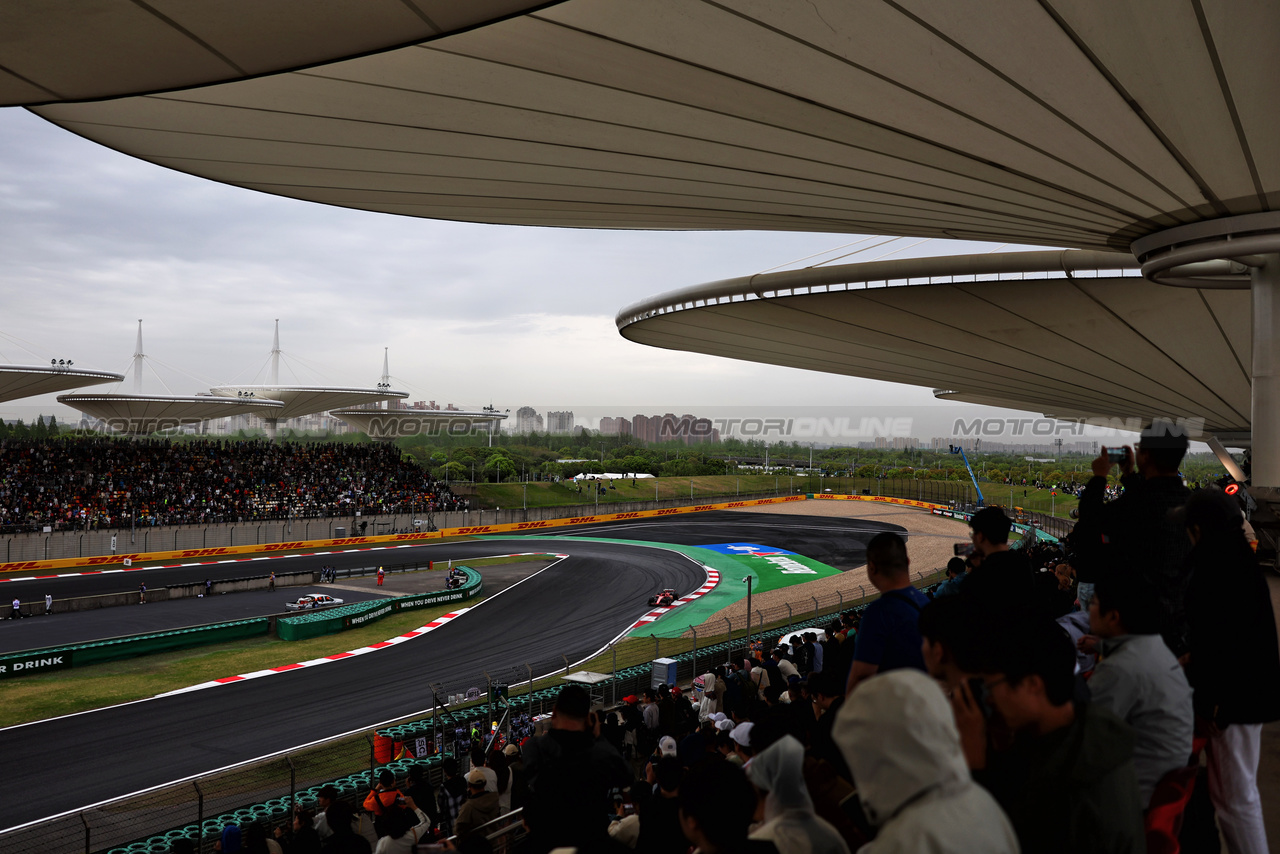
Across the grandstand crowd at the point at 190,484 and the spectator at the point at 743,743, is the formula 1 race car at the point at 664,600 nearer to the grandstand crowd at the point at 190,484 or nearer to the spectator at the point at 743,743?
the spectator at the point at 743,743

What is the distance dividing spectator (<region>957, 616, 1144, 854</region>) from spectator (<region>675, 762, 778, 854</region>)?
667 mm

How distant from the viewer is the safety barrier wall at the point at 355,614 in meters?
24.0

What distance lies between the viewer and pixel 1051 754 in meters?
1.95

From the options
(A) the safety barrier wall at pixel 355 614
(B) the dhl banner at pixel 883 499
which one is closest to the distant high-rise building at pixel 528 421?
(B) the dhl banner at pixel 883 499

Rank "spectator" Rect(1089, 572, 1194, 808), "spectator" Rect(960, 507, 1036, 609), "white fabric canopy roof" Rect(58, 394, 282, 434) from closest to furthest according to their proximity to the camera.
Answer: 1. "spectator" Rect(1089, 572, 1194, 808)
2. "spectator" Rect(960, 507, 1036, 609)
3. "white fabric canopy roof" Rect(58, 394, 282, 434)

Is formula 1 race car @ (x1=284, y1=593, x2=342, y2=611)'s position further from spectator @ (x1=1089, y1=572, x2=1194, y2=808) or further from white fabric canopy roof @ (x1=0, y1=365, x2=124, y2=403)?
spectator @ (x1=1089, y1=572, x2=1194, y2=808)

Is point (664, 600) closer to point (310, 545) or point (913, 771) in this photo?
point (310, 545)

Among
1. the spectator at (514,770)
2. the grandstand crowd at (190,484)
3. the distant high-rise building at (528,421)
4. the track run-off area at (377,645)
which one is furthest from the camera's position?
the distant high-rise building at (528,421)

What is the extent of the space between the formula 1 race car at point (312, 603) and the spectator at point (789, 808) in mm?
27210

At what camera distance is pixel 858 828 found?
→ 10.2ft

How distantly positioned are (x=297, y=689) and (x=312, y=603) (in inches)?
351

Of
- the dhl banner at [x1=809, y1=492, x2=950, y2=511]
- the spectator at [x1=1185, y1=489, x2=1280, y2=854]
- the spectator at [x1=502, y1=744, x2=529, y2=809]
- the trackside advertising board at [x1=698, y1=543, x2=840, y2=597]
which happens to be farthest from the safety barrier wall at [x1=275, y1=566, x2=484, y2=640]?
the dhl banner at [x1=809, y1=492, x2=950, y2=511]

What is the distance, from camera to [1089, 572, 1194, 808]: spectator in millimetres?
2734

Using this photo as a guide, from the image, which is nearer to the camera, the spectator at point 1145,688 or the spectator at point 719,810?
the spectator at point 719,810
